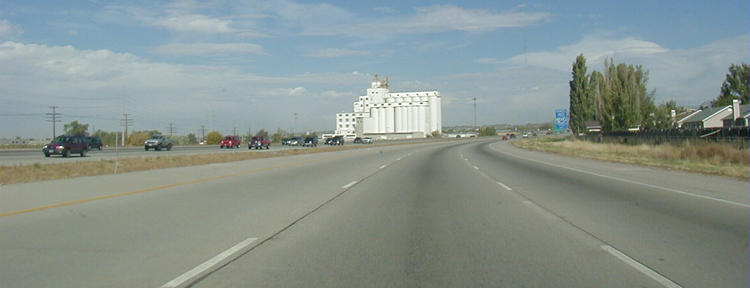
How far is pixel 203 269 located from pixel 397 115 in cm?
14894

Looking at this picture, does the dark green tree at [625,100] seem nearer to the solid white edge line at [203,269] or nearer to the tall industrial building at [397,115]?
the solid white edge line at [203,269]

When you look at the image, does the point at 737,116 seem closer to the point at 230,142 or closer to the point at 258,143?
the point at 258,143

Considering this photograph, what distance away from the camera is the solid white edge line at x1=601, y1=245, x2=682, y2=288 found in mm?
6484

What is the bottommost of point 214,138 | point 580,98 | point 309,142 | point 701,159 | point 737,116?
point 701,159

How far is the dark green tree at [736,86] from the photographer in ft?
280

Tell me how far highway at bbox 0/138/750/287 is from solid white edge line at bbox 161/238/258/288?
2cm

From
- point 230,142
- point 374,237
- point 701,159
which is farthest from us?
point 230,142

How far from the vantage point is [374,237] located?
9.32 m

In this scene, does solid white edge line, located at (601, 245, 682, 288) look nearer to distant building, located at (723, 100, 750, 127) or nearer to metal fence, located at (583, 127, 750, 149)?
metal fence, located at (583, 127, 750, 149)

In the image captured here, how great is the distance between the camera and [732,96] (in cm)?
8762

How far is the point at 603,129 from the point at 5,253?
66123 millimetres

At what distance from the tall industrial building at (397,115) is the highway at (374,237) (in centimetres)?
13838

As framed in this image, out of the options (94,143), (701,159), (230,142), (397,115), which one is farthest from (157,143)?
(397,115)

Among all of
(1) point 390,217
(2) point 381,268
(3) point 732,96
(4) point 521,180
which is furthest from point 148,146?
(3) point 732,96
